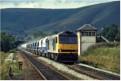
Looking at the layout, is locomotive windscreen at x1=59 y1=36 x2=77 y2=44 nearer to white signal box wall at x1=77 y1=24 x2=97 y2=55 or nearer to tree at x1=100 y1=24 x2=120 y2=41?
white signal box wall at x1=77 y1=24 x2=97 y2=55

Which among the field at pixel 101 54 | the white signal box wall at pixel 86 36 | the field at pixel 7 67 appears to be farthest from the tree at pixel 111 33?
the field at pixel 7 67

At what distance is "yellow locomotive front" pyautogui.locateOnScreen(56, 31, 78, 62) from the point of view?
101 feet

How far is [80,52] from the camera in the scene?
4647 centimetres

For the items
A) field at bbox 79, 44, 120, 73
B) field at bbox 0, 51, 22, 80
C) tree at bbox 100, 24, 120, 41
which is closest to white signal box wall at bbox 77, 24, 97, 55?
field at bbox 79, 44, 120, 73

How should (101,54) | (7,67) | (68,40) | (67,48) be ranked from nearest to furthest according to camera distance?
(7,67) < (67,48) < (68,40) < (101,54)

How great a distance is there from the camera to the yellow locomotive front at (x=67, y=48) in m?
30.7

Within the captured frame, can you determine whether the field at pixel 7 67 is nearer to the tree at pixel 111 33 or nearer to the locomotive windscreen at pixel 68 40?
the locomotive windscreen at pixel 68 40

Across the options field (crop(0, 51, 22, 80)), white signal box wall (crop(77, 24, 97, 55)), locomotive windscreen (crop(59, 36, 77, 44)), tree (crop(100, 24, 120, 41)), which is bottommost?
field (crop(0, 51, 22, 80))

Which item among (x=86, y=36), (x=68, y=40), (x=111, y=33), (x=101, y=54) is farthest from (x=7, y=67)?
(x=111, y=33)

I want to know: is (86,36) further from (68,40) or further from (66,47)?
(66,47)

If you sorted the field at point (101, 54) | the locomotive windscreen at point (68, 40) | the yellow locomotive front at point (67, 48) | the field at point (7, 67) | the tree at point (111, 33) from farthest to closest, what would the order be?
1. the tree at point (111, 33)
2. the field at point (101, 54)
3. the locomotive windscreen at point (68, 40)
4. the yellow locomotive front at point (67, 48)
5. the field at point (7, 67)

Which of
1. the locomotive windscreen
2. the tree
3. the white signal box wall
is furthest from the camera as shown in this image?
the tree

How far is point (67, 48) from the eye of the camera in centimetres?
3092

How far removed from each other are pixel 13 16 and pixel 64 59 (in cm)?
15645
